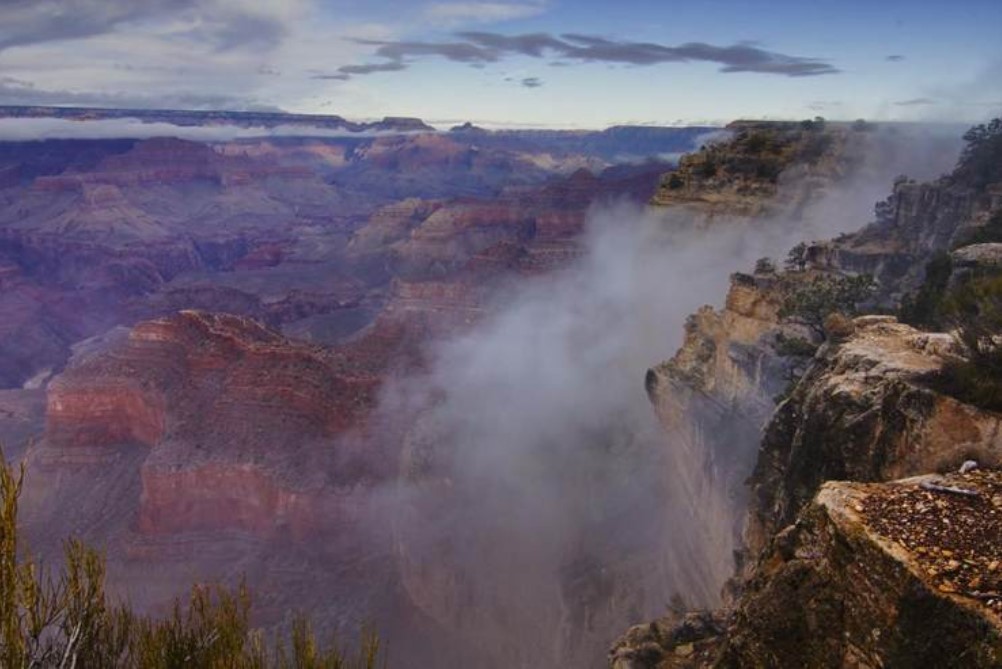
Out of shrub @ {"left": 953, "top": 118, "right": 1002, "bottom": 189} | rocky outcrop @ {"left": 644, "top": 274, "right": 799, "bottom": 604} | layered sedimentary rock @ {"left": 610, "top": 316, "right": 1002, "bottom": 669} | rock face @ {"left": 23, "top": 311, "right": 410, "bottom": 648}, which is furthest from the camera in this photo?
rock face @ {"left": 23, "top": 311, "right": 410, "bottom": 648}

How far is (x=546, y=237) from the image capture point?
8731 centimetres

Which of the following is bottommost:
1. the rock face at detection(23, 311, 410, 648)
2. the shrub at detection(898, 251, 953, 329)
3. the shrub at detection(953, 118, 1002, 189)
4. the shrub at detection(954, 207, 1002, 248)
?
the rock face at detection(23, 311, 410, 648)

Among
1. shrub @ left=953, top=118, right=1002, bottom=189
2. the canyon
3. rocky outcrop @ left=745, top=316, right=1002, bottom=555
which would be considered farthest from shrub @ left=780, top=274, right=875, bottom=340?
shrub @ left=953, top=118, right=1002, bottom=189

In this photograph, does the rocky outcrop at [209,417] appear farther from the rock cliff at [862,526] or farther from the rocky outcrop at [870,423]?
the rocky outcrop at [870,423]

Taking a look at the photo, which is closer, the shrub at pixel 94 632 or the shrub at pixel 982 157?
A: the shrub at pixel 94 632

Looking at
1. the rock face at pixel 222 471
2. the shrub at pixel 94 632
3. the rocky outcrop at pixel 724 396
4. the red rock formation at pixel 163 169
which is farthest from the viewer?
the red rock formation at pixel 163 169

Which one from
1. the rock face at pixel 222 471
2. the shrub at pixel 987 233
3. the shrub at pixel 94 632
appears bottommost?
the rock face at pixel 222 471

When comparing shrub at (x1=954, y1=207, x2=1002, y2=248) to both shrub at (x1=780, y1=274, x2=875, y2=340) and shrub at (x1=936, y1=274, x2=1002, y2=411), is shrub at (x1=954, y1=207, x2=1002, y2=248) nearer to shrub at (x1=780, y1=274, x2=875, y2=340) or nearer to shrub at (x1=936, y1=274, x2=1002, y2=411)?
shrub at (x1=780, y1=274, x2=875, y2=340)

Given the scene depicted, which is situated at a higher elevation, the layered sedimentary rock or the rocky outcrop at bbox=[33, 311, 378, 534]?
the layered sedimentary rock

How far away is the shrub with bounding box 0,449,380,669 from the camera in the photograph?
5.38m

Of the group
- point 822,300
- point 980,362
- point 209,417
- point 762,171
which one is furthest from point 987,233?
point 209,417

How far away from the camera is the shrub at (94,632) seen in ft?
17.7

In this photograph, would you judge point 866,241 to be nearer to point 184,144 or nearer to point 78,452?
point 78,452

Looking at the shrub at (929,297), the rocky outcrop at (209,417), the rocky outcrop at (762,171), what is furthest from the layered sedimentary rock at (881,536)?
the rocky outcrop at (209,417)
